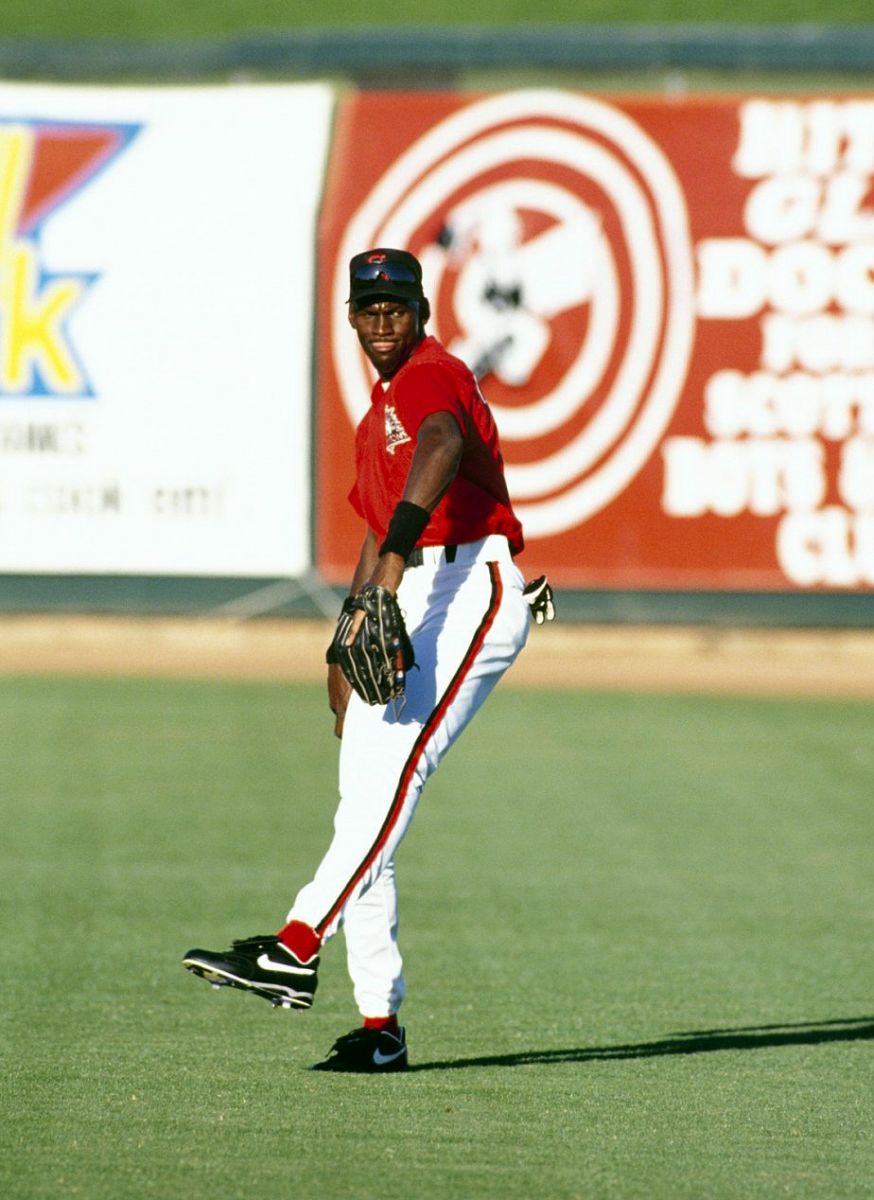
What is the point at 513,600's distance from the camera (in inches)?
222

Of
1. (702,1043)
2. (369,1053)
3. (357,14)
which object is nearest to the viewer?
(369,1053)

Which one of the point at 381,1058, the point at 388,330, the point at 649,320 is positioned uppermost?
the point at 649,320

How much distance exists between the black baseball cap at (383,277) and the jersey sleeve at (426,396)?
211mm

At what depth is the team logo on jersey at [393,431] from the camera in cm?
552

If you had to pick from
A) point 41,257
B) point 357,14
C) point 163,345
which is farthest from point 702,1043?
point 357,14

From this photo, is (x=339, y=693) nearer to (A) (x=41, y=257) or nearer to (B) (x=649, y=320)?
(B) (x=649, y=320)

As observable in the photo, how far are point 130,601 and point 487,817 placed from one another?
24.8 feet

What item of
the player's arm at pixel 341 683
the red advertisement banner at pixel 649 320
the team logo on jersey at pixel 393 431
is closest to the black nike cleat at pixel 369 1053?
the player's arm at pixel 341 683

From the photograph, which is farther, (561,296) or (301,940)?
(561,296)

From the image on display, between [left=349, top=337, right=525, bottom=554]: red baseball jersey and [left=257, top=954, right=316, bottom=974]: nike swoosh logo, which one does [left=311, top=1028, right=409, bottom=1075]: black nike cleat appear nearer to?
[left=257, top=954, right=316, bottom=974]: nike swoosh logo

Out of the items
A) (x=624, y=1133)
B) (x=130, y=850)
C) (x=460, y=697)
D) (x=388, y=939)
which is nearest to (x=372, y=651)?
(x=460, y=697)

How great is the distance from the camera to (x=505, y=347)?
1753 centimetres

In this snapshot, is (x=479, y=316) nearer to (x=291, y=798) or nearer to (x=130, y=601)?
(x=130, y=601)

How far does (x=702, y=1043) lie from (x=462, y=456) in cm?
192
